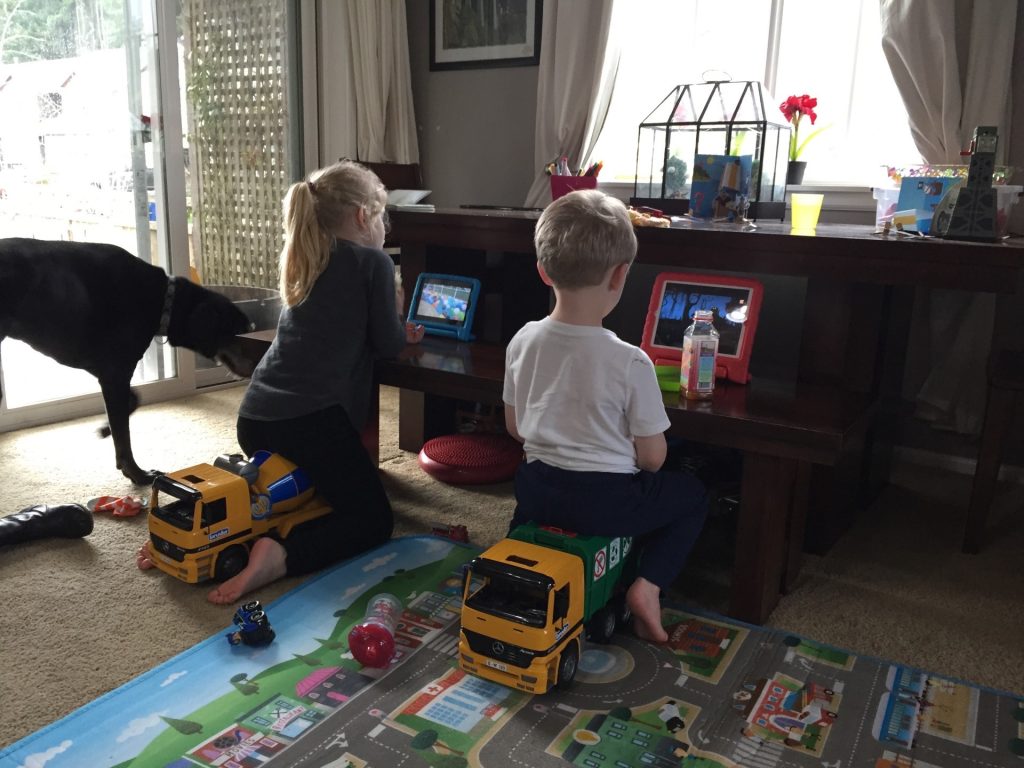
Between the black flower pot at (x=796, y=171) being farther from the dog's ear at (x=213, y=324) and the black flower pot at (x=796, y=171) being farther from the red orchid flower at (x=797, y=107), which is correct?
the dog's ear at (x=213, y=324)

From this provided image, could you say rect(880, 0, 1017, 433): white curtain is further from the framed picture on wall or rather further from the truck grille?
the truck grille

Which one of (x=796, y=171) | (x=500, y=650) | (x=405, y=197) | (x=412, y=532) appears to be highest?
(x=796, y=171)

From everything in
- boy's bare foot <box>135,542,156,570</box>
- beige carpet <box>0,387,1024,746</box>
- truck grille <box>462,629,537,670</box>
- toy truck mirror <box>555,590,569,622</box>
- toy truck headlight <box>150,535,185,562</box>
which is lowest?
beige carpet <box>0,387,1024,746</box>

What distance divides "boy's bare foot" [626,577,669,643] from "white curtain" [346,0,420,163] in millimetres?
2607

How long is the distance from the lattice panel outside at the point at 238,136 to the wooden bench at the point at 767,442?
1.98 metres

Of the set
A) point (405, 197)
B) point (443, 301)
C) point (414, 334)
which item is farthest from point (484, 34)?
A: point (414, 334)

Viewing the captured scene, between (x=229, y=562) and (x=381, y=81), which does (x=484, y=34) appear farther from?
(x=229, y=562)

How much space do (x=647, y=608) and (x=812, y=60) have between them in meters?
2.20

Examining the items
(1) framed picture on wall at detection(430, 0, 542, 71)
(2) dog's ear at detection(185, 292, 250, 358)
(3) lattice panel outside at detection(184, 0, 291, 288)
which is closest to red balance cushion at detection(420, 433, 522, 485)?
(2) dog's ear at detection(185, 292, 250, 358)

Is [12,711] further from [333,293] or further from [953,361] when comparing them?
[953,361]

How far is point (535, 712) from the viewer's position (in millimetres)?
1395

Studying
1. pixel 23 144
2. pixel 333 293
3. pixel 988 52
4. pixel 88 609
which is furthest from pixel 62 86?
pixel 988 52

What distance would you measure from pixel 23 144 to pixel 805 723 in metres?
2.99

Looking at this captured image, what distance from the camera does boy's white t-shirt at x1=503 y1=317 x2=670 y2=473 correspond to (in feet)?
4.86
